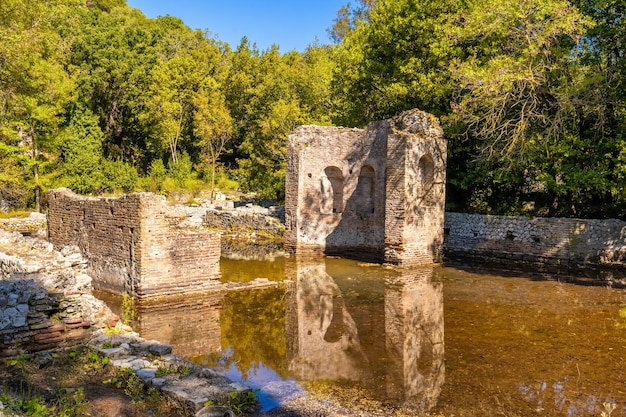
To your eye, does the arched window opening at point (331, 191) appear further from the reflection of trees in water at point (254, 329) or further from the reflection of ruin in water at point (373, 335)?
the reflection of trees in water at point (254, 329)

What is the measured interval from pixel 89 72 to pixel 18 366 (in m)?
31.9

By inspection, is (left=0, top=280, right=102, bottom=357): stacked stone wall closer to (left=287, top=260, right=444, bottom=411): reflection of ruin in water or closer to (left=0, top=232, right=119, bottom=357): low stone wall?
(left=0, top=232, right=119, bottom=357): low stone wall

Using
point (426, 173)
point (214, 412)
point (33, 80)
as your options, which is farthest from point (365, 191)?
point (33, 80)

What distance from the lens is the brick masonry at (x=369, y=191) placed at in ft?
51.3

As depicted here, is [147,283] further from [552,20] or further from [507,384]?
[552,20]

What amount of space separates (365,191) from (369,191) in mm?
158

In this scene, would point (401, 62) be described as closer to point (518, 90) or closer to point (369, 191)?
point (369, 191)

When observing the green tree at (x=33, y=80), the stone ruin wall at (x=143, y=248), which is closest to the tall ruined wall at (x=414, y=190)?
the stone ruin wall at (x=143, y=248)

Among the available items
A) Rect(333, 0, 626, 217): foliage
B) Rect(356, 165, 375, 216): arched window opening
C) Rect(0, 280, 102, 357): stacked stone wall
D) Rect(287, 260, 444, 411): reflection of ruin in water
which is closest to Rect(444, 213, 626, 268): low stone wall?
Rect(333, 0, 626, 217): foliage

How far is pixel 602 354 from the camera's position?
7871 millimetres

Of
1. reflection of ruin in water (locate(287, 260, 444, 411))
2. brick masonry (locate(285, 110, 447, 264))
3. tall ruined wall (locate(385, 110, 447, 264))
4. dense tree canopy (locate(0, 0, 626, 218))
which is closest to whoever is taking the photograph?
reflection of ruin in water (locate(287, 260, 444, 411))

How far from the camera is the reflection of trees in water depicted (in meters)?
7.52

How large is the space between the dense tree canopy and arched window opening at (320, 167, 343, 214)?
12.7 ft

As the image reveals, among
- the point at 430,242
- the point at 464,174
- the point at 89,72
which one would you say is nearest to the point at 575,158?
the point at 464,174
